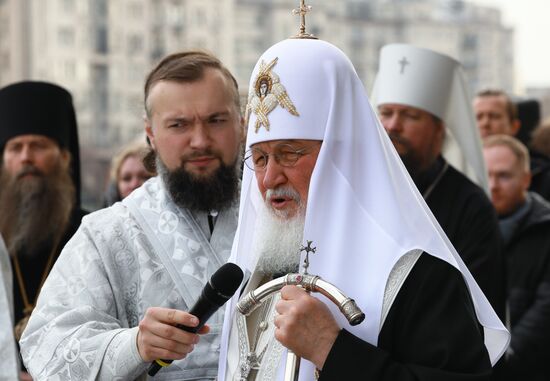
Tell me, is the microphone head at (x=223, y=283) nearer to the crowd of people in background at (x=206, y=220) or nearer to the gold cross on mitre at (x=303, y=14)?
the crowd of people in background at (x=206, y=220)

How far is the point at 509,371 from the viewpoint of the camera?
652 cm

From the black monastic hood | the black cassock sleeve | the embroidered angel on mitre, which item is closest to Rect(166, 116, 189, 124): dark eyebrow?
the embroidered angel on mitre

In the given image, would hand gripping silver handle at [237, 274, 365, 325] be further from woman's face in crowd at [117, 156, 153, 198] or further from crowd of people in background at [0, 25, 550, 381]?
woman's face in crowd at [117, 156, 153, 198]

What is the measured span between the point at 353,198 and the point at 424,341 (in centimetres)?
45

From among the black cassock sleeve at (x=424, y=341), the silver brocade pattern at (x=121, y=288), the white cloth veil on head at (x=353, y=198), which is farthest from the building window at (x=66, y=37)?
the black cassock sleeve at (x=424, y=341)

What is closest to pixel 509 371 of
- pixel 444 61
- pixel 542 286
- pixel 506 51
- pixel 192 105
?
pixel 542 286

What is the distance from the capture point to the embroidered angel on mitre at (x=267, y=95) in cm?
357

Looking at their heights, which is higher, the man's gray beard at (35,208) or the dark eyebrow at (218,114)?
the dark eyebrow at (218,114)

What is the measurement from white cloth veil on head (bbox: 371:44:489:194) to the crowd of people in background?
0.03 ft

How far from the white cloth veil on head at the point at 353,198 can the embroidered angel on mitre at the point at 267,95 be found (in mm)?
17

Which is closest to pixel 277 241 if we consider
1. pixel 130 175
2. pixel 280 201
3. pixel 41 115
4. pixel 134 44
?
pixel 280 201

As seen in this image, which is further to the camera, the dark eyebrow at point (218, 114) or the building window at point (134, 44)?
the building window at point (134, 44)

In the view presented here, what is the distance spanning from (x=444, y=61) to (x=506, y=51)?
356 feet

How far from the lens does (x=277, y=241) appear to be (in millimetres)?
3592
